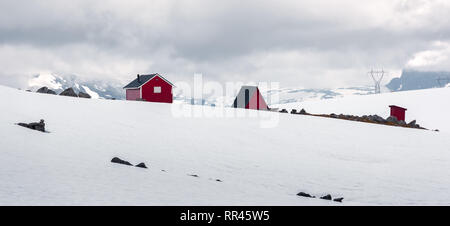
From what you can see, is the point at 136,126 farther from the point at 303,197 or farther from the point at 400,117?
the point at 400,117

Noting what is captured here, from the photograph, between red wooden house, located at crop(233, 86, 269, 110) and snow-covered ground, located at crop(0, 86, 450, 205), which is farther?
red wooden house, located at crop(233, 86, 269, 110)

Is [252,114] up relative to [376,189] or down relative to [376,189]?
up

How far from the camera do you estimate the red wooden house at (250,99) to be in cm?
6347

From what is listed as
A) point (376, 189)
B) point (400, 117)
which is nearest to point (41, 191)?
point (376, 189)

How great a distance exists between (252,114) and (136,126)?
18.7 metres

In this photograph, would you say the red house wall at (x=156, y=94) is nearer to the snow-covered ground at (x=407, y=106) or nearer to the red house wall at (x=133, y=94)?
the red house wall at (x=133, y=94)

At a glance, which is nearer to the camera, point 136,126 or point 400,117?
point 136,126

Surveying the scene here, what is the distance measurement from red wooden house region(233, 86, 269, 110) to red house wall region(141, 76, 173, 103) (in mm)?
14307

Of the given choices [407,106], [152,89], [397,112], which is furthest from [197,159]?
[407,106]

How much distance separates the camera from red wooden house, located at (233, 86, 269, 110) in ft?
208

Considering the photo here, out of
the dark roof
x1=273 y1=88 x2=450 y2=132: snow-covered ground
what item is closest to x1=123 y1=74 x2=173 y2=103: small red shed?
the dark roof

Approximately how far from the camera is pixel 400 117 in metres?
63.0

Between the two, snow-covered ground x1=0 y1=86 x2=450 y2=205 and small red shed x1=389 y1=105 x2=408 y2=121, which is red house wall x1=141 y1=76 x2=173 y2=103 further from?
small red shed x1=389 y1=105 x2=408 y2=121

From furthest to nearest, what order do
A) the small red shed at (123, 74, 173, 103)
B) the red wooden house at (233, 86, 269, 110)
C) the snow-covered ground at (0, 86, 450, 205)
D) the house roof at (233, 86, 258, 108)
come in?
the house roof at (233, 86, 258, 108) < the red wooden house at (233, 86, 269, 110) < the small red shed at (123, 74, 173, 103) < the snow-covered ground at (0, 86, 450, 205)
